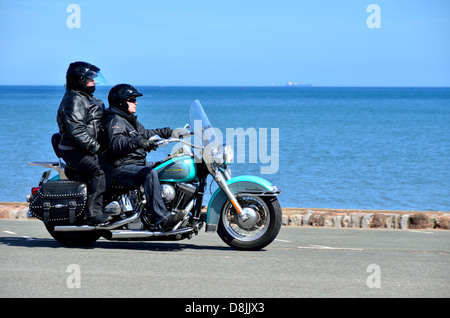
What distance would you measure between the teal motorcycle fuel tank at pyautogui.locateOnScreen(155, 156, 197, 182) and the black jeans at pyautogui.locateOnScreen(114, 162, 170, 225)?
0.17 m

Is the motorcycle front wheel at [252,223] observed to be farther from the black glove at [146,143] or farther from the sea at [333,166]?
the black glove at [146,143]

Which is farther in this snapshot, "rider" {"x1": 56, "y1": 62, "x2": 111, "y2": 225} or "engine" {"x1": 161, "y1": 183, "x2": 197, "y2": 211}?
"engine" {"x1": 161, "y1": 183, "x2": 197, "y2": 211}

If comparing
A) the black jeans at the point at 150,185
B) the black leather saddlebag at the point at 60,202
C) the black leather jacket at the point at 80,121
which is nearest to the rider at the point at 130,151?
the black jeans at the point at 150,185

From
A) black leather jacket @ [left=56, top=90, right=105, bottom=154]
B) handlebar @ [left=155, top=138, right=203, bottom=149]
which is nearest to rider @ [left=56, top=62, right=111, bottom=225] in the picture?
black leather jacket @ [left=56, top=90, right=105, bottom=154]

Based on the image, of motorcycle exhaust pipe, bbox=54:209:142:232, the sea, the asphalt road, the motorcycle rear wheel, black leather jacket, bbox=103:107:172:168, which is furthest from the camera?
the sea

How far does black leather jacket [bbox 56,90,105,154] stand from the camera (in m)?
7.96

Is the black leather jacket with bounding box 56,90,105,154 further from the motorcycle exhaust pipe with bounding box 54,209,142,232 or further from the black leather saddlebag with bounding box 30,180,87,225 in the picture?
the motorcycle exhaust pipe with bounding box 54,209,142,232

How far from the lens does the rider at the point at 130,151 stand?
7.91 m

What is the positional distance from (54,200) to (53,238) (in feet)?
3.73

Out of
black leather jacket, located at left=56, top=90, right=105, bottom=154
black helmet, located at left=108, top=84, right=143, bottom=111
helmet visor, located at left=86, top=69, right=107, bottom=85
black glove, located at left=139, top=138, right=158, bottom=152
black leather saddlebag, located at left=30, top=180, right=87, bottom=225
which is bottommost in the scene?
black leather saddlebag, located at left=30, top=180, right=87, bottom=225

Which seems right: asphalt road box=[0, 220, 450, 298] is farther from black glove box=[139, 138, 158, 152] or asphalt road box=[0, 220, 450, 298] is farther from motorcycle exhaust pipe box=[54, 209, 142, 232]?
black glove box=[139, 138, 158, 152]

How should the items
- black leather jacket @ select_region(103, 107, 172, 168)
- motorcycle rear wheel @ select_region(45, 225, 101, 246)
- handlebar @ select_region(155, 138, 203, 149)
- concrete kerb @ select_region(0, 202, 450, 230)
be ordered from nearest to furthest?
handlebar @ select_region(155, 138, 203, 149)
black leather jacket @ select_region(103, 107, 172, 168)
motorcycle rear wheel @ select_region(45, 225, 101, 246)
concrete kerb @ select_region(0, 202, 450, 230)

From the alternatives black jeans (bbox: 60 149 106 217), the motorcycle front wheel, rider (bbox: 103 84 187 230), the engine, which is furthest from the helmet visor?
the motorcycle front wheel

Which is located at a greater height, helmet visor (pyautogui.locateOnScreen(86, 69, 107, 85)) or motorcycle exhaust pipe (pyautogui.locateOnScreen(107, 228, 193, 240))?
helmet visor (pyautogui.locateOnScreen(86, 69, 107, 85))
